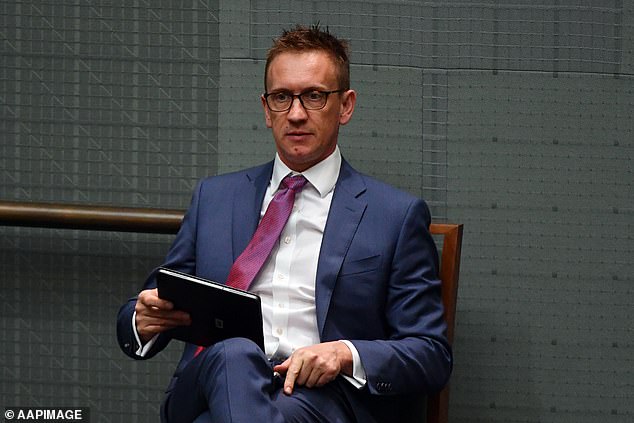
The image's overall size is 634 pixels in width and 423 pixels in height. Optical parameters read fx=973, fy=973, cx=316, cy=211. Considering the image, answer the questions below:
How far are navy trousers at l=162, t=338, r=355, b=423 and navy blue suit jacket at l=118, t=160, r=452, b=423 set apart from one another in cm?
8

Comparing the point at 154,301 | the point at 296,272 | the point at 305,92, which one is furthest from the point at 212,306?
the point at 305,92

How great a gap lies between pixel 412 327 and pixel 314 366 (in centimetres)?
26

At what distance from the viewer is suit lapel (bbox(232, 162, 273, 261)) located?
205 cm

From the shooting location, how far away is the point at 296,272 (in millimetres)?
2012

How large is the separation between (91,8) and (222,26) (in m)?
0.35

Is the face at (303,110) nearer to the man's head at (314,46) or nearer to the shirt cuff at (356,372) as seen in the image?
the man's head at (314,46)

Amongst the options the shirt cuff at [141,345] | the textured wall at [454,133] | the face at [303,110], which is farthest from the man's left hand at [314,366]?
the textured wall at [454,133]

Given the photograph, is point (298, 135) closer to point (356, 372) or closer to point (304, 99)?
point (304, 99)

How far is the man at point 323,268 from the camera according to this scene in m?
1.85

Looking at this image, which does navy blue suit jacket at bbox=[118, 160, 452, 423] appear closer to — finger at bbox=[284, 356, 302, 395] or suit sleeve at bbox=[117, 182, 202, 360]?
suit sleeve at bbox=[117, 182, 202, 360]

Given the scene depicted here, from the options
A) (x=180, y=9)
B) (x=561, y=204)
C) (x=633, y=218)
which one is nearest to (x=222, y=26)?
(x=180, y=9)

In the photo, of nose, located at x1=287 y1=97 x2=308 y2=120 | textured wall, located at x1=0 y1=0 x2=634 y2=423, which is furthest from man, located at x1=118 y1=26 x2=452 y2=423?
textured wall, located at x1=0 y1=0 x2=634 y2=423

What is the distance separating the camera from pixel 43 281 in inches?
102

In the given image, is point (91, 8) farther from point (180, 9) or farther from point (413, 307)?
point (413, 307)
